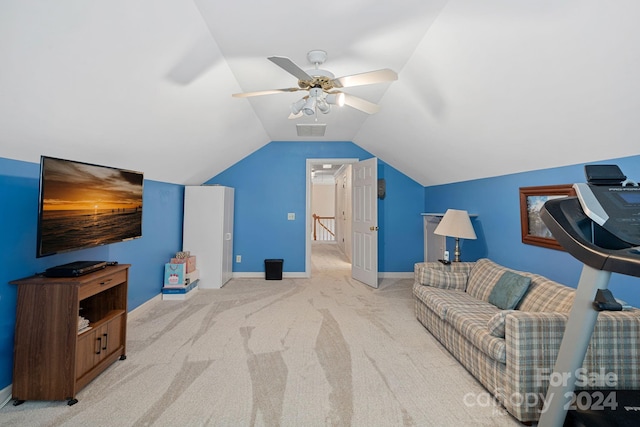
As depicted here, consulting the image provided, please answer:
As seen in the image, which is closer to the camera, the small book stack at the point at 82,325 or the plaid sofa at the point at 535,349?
the plaid sofa at the point at 535,349

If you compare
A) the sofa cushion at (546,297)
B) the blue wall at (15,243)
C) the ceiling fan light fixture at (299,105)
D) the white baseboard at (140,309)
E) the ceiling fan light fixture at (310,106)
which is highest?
the ceiling fan light fixture at (299,105)

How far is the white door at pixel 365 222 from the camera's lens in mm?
4352

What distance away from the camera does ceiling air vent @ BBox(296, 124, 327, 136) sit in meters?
4.14

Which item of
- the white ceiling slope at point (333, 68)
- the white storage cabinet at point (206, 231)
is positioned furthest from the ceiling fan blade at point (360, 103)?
the white storage cabinet at point (206, 231)

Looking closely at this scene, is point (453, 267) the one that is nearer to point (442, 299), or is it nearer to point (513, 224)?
point (442, 299)

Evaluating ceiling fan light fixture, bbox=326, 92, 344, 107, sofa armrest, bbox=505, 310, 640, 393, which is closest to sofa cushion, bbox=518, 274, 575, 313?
sofa armrest, bbox=505, 310, 640, 393

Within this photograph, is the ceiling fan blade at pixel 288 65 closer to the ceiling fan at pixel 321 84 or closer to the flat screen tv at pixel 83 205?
the ceiling fan at pixel 321 84

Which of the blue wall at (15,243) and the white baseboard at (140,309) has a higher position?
the blue wall at (15,243)

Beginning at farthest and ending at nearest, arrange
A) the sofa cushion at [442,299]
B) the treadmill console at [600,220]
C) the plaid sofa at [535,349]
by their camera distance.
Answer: the sofa cushion at [442,299], the plaid sofa at [535,349], the treadmill console at [600,220]

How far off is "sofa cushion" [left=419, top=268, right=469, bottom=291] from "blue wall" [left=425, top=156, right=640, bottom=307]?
0.51 meters

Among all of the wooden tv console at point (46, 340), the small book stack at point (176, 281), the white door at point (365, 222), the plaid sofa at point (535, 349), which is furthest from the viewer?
the white door at point (365, 222)

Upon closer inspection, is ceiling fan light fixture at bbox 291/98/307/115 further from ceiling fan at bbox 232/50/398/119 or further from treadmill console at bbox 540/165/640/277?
treadmill console at bbox 540/165/640/277

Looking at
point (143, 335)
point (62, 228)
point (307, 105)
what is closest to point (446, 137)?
point (307, 105)

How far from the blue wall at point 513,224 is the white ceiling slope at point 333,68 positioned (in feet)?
0.41
